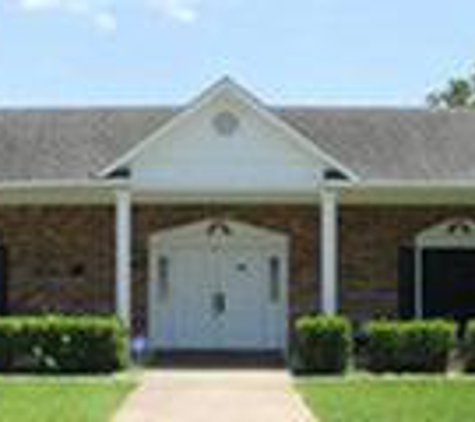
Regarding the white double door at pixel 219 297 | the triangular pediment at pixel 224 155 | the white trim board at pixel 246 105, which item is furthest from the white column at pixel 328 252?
the white double door at pixel 219 297

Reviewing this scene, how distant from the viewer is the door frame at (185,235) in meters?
29.9

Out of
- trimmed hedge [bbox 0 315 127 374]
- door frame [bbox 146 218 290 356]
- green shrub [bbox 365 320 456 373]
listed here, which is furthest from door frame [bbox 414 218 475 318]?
trimmed hedge [bbox 0 315 127 374]

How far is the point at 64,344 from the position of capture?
2523cm

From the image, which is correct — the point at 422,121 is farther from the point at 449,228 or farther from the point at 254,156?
the point at 254,156

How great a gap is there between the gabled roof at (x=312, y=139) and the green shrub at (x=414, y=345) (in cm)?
426

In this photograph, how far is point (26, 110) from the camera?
3400 cm

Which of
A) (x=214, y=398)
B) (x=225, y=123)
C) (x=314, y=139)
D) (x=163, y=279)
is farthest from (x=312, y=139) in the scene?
(x=214, y=398)

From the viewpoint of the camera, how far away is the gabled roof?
2980 cm

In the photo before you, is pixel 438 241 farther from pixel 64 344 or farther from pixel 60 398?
pixel 60 398

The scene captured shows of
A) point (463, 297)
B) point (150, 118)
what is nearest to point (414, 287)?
point (463, 297)

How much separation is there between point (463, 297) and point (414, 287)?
102 cm

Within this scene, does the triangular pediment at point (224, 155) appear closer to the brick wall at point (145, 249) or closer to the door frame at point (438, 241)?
the brick wall at point (145, 249)

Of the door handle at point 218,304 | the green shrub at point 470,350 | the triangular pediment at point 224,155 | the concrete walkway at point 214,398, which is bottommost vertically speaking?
→ the concrete walkway at point 214,398

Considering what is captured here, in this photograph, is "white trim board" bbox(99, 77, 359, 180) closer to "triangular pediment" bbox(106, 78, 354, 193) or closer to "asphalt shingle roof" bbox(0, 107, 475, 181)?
"triangular pediment" bbox(106, 78, 354, 193)
